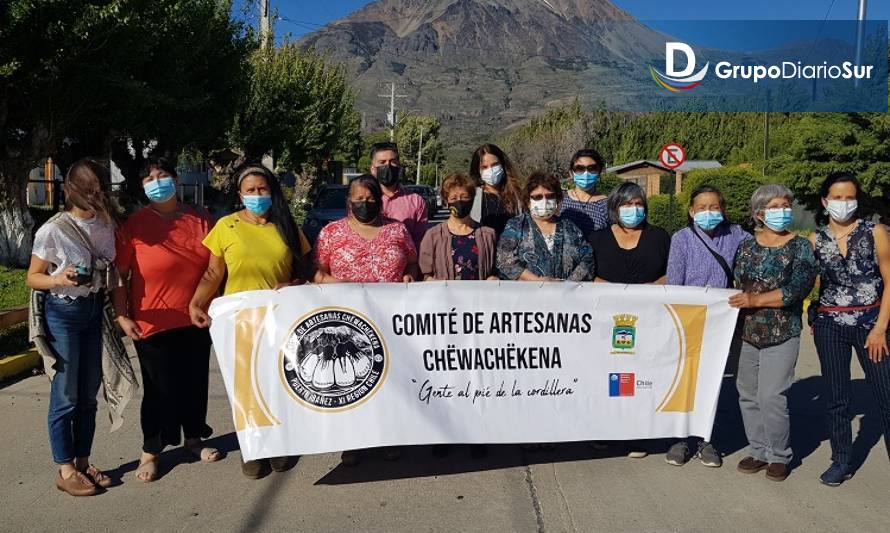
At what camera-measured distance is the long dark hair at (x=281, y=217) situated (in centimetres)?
464

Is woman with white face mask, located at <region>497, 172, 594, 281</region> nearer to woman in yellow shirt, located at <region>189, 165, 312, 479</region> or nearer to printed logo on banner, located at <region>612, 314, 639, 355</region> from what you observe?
printed logo on banner, located at <region>612, 314, 639, 355</region>

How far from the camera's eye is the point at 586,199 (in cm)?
578

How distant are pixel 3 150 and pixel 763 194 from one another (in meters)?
12.1

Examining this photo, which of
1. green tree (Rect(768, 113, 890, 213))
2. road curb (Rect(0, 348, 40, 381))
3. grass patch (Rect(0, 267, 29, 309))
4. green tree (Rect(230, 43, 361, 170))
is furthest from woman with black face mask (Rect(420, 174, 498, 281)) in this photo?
green tree (Rect(230, 43, 361, 170))

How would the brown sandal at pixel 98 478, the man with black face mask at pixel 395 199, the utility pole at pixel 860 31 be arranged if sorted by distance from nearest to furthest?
the brown sandal at pixel 98 478
the man with black face mask at pixel 395 199
the utility pole at pixel 860 31

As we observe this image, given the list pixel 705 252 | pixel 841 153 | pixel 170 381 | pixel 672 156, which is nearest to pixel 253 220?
pixel 170 381

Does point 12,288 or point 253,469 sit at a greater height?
point 12,288

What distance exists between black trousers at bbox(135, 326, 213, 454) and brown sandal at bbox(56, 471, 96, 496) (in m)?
0.40

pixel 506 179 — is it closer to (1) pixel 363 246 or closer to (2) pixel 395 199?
(2) pixel 395 199

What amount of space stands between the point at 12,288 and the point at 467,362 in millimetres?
8220

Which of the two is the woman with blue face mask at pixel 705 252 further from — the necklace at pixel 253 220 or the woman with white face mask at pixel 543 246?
the necklace at pixel 253 220

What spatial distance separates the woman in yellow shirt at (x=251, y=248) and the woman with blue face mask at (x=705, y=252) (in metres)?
2.59

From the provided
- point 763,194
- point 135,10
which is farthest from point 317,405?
point 135,10

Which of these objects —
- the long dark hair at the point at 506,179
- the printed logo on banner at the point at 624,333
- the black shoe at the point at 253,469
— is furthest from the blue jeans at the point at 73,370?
the printed logo on banner at the point at 624,333
